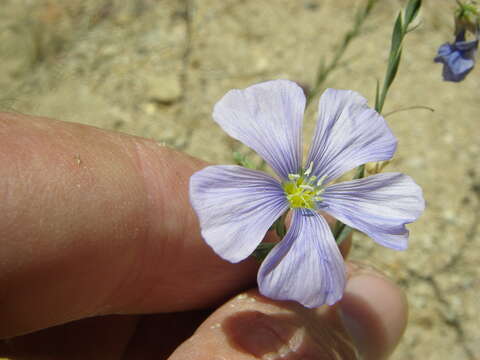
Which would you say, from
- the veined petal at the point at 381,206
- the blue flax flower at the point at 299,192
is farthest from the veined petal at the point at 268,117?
the veined petal at the point at 381,206

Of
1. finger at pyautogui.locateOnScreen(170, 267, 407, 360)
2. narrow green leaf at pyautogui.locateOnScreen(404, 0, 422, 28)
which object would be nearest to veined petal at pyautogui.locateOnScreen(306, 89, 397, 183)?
narrow green leaf at pyautogui.locateOnScreen(404, 0, 422, 28)

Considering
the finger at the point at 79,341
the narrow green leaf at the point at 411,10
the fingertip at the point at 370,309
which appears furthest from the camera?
the fingertip at the point at 370,309

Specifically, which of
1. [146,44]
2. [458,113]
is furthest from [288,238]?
[146,44]

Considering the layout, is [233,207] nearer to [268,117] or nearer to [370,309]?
[268,117]

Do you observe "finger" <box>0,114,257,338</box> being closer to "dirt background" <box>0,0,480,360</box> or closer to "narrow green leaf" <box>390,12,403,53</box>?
"narrow green leaf" <box>390,12,403,53</box>

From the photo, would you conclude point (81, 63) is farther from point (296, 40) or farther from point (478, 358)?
point (478, 358)

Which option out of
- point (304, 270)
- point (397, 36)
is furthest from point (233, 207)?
point (397, 36)

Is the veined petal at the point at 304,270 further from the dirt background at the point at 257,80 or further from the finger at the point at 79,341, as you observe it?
the dirt background at the point at 257,80

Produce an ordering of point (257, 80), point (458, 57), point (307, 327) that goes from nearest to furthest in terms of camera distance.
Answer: point (458, 57) → point (307, 327) → point (257, 80)
